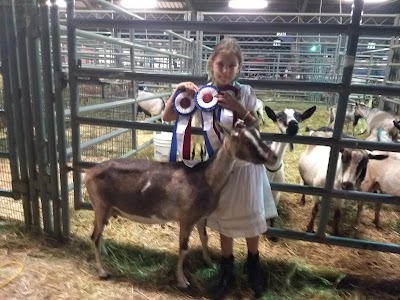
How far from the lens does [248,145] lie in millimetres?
2352

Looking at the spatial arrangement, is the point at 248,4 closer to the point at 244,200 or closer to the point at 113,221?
the point at 113,221

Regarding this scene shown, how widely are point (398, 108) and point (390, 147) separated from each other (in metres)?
8.93

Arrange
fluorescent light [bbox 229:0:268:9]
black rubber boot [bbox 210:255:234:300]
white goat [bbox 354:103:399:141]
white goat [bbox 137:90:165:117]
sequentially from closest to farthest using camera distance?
black rubber boot [bbox 210:255:234:300] → white goat [bbox 354:103:399:141] → white goat [bbox 137:90:165:117] → fluorescent light [bbox 229:0:268:9]

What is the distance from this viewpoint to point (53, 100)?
3.10 metres

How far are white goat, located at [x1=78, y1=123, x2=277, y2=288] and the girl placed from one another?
0.13 metres

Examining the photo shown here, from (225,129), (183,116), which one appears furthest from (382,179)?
(183,116)

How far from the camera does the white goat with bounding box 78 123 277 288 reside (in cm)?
261

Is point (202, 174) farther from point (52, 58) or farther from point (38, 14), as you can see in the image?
point (38, 14)

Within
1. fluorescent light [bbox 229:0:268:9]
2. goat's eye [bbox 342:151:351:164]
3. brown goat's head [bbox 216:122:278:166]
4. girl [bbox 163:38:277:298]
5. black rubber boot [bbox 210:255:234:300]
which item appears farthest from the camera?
fluorescent light [bbox 229:0:268:9]

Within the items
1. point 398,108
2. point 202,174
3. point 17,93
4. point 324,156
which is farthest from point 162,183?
point 398,108

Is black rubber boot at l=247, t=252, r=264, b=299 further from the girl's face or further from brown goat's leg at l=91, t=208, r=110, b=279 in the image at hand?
the girl's face

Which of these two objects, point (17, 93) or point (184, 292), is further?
point (17, 93)

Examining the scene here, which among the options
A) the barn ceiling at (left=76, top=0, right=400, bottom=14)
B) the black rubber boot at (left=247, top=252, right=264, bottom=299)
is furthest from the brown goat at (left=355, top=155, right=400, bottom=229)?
the barn ceiling at (left=76, top=0, right=400, bottom=14)

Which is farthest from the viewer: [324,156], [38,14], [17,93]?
[324,156]
